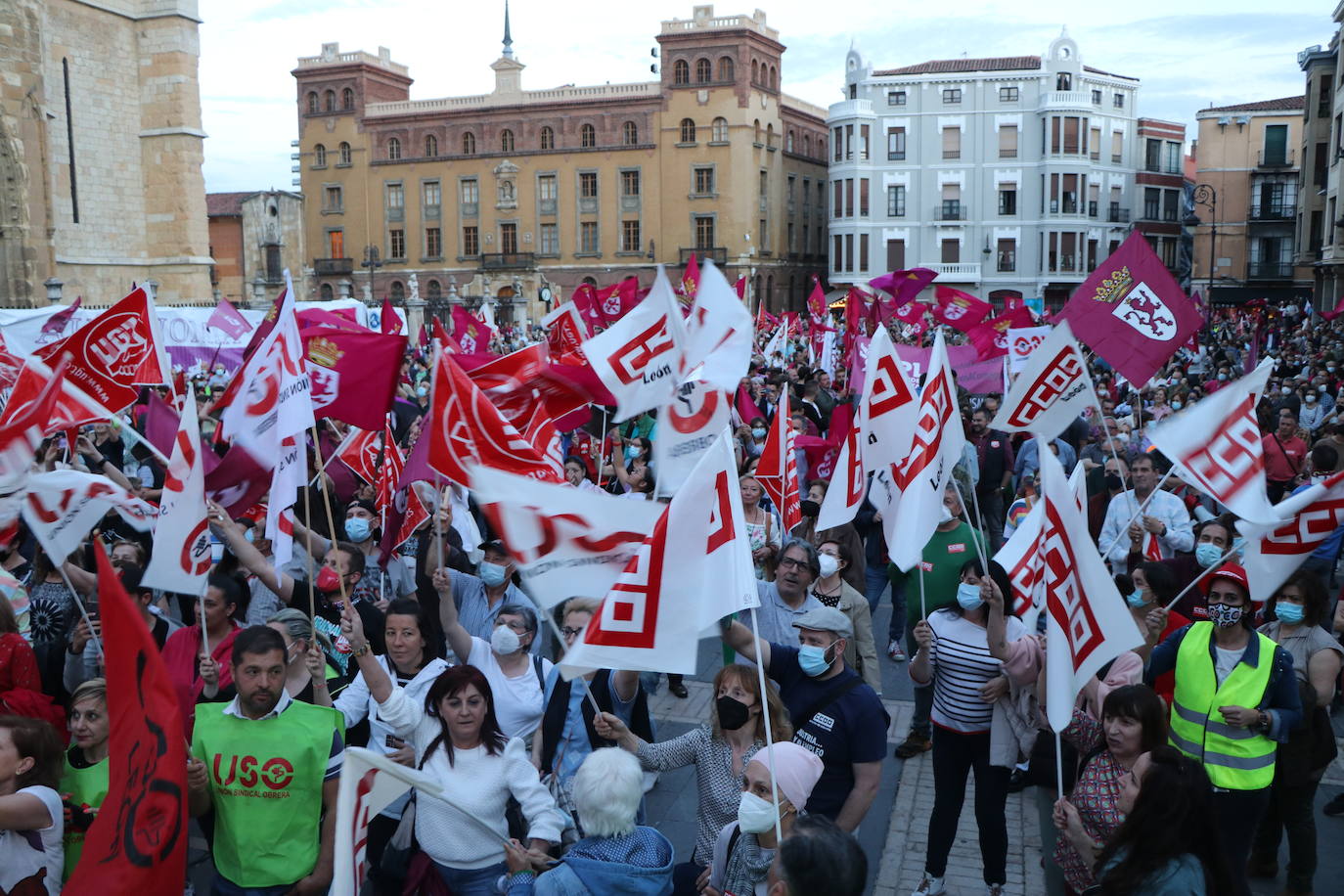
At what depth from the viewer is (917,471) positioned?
18.9 feet

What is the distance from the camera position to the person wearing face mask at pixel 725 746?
13.4ft

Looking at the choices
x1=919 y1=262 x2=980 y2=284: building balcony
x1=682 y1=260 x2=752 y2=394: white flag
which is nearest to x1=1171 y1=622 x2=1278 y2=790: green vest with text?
x1=682 y1=260 x2=752 y2=394: white flag

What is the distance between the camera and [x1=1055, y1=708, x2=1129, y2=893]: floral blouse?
12.5 ft

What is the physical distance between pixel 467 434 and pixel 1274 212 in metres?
62.1

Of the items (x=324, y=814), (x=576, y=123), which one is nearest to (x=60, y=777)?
(x=324, y=814)

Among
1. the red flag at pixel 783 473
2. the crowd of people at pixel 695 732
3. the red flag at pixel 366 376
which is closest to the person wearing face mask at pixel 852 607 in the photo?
the crowd of people at pixel 695 732

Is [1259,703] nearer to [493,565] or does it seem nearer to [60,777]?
[493,565]

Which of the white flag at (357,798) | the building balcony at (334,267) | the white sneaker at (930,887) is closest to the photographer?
the white flag at (357,798)

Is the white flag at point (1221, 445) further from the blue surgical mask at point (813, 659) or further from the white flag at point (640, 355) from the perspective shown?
the white flag at point (640, 355)

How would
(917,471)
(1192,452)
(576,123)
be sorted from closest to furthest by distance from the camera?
(1192,452) < (917,471) < (576,123)

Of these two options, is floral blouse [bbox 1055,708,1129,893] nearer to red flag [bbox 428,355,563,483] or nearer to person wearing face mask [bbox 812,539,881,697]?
person wearing face mask [bbox 812,539,881,697]

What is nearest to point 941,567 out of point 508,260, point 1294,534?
point 1294,534

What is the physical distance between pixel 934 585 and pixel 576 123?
2348 inches

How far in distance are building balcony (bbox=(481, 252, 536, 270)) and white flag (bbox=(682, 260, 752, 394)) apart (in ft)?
186
